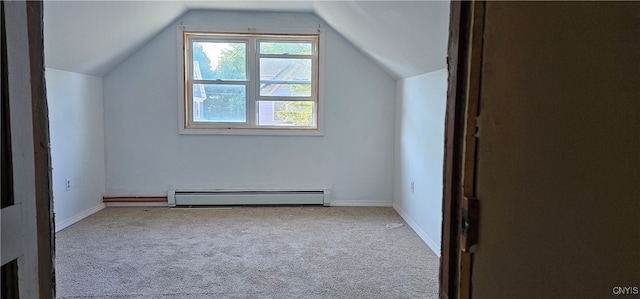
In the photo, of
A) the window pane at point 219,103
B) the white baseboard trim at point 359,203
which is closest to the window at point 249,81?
the window pane at point 219,103

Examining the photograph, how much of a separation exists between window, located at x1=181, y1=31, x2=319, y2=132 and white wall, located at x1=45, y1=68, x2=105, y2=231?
0.91 meters

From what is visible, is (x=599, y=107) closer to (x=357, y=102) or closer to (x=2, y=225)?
(x=2, y=225)

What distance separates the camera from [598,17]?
0.80 metres

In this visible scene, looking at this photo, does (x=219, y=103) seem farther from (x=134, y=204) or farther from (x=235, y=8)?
(x=134, y=204)

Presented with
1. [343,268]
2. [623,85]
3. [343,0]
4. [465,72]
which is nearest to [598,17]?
[623,85]

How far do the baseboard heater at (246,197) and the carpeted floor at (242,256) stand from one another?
172mm

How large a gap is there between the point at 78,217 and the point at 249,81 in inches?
84.6

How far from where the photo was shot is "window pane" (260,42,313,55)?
187 inches

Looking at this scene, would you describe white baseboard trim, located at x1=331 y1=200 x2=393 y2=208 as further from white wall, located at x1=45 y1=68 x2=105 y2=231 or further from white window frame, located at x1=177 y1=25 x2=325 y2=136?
white wall, located at x1=45 y1=68 x2=105 y2=231

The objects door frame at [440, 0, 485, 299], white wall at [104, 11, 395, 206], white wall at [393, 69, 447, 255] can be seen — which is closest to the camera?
door frame at [440, 0, 485, 299]

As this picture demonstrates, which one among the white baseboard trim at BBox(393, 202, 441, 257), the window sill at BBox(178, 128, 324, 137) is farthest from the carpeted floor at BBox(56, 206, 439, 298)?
the window sill at BBox(178, 128, 324, 137)

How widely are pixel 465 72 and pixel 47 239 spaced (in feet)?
3.11

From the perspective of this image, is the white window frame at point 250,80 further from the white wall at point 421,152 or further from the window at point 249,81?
the white wall at point 421,152

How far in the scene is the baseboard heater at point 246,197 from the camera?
15.4 ft
